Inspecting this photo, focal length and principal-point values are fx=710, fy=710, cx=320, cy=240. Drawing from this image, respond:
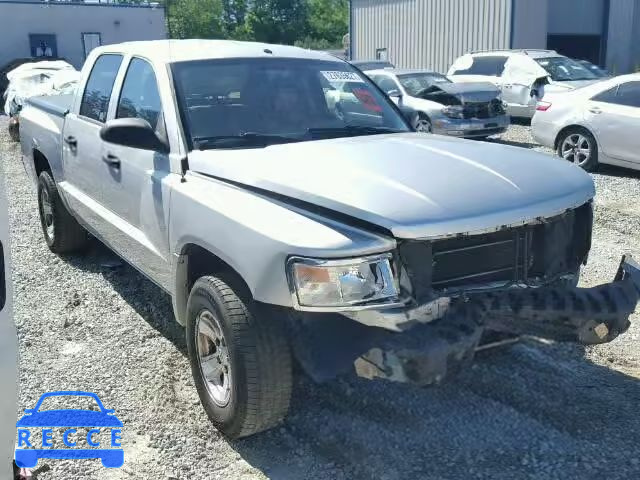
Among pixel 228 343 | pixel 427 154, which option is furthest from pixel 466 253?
pixel 228 343

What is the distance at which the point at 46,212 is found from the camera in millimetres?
6488

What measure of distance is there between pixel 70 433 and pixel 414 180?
214 cm

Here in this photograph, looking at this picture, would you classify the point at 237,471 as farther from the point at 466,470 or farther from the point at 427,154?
the point at 427,154

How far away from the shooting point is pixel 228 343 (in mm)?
3174

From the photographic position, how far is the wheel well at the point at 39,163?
20.7 feet

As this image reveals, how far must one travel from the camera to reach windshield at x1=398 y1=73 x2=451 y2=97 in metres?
14.1

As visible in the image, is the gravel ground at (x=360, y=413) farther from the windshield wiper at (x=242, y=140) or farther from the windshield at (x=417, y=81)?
the windshield at (x=417, y=81)

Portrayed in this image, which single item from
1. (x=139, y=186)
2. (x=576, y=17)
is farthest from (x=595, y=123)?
(x=576, y=17)

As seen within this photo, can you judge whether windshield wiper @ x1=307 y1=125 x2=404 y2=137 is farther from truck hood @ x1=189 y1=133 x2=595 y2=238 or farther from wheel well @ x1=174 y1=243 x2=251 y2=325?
wheel well @ x1=174 y1=243 x2=251 y2=325

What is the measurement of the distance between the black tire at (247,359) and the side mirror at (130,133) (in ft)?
2.90

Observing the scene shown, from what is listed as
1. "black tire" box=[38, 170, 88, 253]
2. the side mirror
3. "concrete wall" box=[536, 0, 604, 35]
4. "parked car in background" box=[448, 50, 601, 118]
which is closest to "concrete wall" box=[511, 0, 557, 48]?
"concrete wall" box=[536, 0, 604, 35]

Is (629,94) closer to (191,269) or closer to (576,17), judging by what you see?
(191,269)

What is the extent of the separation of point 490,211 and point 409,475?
1.24 m

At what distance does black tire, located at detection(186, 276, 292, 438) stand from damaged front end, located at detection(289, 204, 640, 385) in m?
0.11
